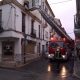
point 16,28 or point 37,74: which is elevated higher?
point 16,28

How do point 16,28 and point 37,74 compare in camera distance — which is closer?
point 37,74

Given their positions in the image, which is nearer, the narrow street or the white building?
the narrow street

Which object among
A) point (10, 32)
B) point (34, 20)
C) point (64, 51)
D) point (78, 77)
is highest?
point (34, 20)

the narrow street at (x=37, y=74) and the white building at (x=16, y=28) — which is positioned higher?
the white building at (x=16, y=28)

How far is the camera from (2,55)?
87.0 ft

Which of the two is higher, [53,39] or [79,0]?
[79,0]

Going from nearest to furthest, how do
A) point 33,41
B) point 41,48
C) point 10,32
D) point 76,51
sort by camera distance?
point 10,32
point 33,41
point 76,51
point 41,48

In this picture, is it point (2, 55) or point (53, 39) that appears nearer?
point (2, 55)

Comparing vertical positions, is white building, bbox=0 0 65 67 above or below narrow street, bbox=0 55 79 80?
above

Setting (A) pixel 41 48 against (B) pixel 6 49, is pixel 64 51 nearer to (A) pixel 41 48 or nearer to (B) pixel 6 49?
(B) pixel 6 49

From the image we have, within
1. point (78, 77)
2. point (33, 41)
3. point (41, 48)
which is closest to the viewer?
point (78, 77)

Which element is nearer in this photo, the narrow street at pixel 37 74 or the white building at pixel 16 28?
the narrow street at pixel 37 74

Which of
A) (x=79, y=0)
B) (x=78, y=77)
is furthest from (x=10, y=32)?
(x=78, y=77)

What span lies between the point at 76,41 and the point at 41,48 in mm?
6571
